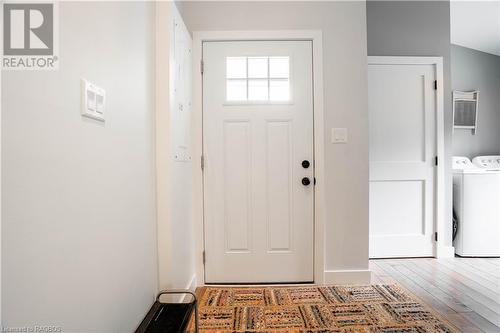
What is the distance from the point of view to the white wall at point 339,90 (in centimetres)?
228

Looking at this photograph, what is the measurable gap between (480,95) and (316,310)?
3763mm

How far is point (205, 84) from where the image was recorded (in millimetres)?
2303

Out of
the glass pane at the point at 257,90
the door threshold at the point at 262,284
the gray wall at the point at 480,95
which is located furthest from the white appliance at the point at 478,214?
the glass pane at the point at 257,90

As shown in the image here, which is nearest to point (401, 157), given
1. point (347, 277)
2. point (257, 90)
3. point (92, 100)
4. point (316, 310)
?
point (347, 277)

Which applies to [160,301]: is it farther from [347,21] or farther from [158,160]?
[347,21]

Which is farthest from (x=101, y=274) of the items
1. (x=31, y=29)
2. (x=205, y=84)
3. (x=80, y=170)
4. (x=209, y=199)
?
(x=205, y=84)

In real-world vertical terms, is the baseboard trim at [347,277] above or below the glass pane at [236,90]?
below

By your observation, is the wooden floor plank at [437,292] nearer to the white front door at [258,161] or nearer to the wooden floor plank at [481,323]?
the wooden floor plank at [481,323]

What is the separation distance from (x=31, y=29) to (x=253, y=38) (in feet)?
5.86

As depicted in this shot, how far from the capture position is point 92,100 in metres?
0.97

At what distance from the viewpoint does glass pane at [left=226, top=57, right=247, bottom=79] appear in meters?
2.30

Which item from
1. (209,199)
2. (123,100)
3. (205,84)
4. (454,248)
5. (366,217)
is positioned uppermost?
(205,84)

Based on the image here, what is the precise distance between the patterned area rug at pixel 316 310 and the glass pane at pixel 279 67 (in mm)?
1766

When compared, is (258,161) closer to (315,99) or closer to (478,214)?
(315,99)
